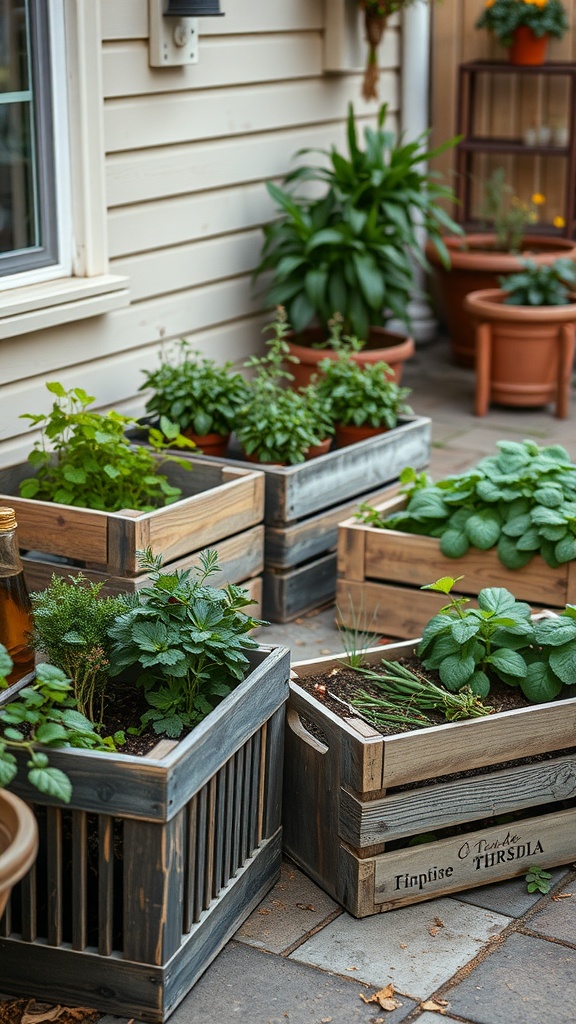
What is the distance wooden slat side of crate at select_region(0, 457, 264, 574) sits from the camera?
3152 mm

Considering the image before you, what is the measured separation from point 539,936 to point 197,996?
664 millimetres

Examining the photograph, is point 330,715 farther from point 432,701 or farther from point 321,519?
point 321,519

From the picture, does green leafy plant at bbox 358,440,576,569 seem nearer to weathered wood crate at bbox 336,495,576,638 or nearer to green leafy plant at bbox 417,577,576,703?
weathered wood crate at bbox 336,495,576,638

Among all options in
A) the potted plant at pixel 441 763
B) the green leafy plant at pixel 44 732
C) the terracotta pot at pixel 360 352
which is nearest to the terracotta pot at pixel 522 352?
the terracotta pot at pixel 360 352

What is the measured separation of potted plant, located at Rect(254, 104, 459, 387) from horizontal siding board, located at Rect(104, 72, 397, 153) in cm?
22

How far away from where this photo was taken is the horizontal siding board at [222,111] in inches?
160

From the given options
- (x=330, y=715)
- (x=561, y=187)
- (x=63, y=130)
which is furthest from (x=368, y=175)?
(x=330, y=715)

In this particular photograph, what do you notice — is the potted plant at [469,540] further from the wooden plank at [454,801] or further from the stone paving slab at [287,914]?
the stone paving slab at [287,914]

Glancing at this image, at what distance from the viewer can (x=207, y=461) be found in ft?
12.2

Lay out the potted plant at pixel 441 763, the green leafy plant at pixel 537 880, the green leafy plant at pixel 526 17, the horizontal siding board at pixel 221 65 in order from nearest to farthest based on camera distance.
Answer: the potted plant at pixel 441 763, the green leafy plant at pixel 537 880, the horizontal siding board at pixel 221 65, the green leafy plant at pixel 526 17

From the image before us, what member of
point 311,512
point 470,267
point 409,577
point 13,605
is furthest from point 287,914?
point 470,267

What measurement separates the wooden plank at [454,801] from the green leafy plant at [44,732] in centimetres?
51

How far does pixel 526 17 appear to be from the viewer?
6.45 metres

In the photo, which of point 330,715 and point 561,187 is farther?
point 561,187
